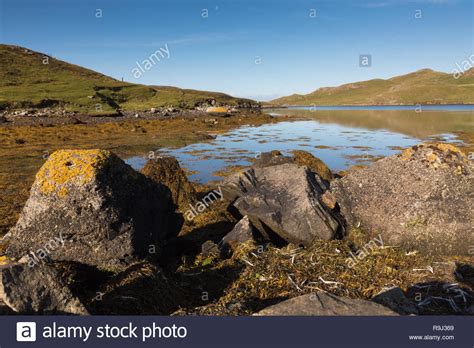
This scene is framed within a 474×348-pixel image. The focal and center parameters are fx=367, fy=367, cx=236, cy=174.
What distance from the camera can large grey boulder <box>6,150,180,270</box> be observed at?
714 centimetres

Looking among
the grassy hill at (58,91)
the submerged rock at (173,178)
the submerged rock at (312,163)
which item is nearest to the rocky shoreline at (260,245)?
the submerged rock at (173,178)

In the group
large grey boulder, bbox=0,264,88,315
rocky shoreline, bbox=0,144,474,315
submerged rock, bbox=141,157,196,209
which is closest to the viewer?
large grey boulder, bbox=0,264,88,315

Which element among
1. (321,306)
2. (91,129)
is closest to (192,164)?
(321,306)

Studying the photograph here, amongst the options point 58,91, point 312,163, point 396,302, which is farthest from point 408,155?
point 58,91

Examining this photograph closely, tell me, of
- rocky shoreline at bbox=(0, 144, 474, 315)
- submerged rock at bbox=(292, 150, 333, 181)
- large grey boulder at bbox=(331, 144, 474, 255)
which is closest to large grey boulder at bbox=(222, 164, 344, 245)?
rocky shoreline at bbox=(0, 144, 474, 315)

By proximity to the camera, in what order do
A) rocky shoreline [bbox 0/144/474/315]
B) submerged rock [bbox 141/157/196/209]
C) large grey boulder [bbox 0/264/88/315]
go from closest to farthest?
1. large grey boulder [bbox 0/264/88/315]
2. rocky shoreline [bbox 0/144/474/315]
3. submerged rock [bbox 141/157/196/209]

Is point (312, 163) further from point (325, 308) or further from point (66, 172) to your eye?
point (325, 308)

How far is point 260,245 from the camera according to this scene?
8.21 meters

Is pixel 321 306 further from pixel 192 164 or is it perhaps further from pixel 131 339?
pixel 192 164

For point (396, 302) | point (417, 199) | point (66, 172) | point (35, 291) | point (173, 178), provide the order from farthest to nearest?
point (173, 178) → point (417, 199) → point (66, 172) → point (396, 302) → point (35, 291)

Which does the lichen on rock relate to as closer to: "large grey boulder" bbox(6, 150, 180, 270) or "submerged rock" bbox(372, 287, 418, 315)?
"large grey boulder" bbox(6, 150, 180, 270)

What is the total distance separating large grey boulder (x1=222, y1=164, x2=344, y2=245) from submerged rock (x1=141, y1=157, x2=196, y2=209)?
2964 mm

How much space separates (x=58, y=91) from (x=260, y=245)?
10135 centimetres

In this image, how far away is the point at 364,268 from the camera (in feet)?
23.1
